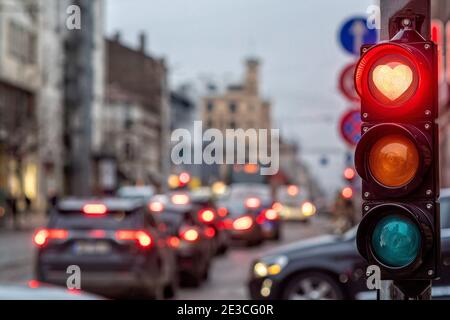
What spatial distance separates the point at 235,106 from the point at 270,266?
47.7 meters

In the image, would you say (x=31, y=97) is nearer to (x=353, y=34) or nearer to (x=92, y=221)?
(x=353, y=34)

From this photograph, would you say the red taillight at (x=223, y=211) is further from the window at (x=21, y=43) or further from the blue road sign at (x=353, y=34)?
the window at (x=21, y=43)

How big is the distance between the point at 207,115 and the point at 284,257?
47315 mm

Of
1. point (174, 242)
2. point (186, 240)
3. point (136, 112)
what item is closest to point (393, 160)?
point (174, 242)

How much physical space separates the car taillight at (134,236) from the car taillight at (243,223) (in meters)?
18.8

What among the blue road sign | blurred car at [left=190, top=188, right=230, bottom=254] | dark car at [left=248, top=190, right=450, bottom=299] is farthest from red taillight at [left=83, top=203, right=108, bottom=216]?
blurred car at [left=190, top=188, right=230, bottom=254]

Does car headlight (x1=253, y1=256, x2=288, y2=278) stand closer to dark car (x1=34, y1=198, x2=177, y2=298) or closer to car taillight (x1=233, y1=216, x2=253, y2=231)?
dark car (x1=34, y1=198, x2=177, y2=298)

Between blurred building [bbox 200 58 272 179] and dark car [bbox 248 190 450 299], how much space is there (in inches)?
1326

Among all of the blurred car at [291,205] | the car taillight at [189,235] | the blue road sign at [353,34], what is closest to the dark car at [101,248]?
the car taillight at [189,235]

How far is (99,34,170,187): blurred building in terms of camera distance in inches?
3573

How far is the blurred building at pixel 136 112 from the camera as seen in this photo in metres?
90.8

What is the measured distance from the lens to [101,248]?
1578 centimetres

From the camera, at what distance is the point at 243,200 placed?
35.9 metres
